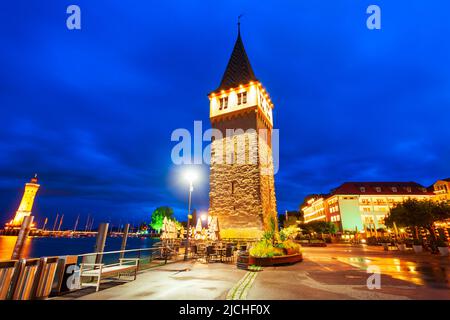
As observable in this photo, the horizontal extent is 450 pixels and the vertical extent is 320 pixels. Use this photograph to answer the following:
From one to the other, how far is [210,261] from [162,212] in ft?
200

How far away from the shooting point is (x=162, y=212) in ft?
229

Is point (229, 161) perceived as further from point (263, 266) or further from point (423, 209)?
point (423, 209)

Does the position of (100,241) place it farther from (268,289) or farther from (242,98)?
(242,98)

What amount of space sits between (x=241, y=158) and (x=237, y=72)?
11.9 meters

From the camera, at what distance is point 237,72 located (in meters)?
28.4

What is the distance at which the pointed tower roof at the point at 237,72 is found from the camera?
2702 cm

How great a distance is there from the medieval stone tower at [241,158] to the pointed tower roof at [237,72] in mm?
129

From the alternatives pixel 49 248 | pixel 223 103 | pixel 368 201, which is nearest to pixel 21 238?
pixel 223 103

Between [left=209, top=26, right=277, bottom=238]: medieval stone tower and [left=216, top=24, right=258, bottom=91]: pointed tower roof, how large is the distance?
0.13 meters

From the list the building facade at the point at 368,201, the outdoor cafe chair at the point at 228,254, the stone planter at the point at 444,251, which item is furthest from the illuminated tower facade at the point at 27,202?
the stone planter at the point at 444,251

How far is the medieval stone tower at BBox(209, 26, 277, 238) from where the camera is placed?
21.5 meters

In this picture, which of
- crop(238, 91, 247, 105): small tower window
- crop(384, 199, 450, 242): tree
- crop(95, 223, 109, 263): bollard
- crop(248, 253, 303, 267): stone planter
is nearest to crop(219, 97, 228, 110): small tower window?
crop(238, 91, 247, 105): small tower window

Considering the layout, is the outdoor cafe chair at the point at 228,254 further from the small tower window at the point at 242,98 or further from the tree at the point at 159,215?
the tree at the point at 159,215
